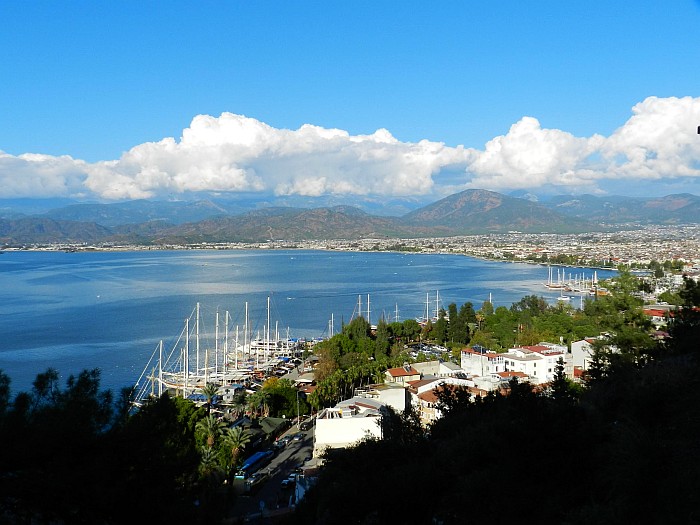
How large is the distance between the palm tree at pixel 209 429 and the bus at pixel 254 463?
619 mm

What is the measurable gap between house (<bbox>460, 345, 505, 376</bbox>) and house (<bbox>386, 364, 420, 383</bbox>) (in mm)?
1271

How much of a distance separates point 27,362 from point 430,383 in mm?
11229

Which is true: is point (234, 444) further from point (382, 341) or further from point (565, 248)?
point (565, 248)

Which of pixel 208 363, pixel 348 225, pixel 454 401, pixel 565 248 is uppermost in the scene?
pixel 348 225

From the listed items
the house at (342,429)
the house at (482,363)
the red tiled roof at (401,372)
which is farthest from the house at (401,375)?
the house at (342,429)

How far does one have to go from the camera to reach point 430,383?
1276 cm

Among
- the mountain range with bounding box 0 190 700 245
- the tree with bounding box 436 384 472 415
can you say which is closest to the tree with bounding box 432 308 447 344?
the tree with bounding box 436 384 472 415

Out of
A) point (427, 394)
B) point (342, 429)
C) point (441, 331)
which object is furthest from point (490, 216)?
point (342, 429)

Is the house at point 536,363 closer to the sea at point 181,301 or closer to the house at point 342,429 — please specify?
the house at point 342,429

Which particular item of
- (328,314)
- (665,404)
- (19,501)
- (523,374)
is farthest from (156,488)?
(328,314)

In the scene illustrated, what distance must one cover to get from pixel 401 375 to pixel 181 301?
1854 cm

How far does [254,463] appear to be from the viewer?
10.1 m

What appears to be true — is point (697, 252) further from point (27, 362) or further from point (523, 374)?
point (27, 362)

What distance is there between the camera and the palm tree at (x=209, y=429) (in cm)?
991
